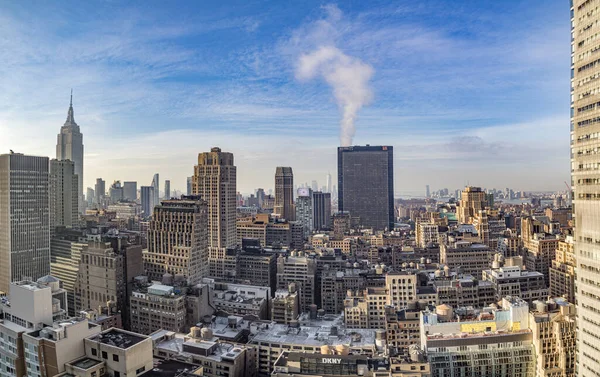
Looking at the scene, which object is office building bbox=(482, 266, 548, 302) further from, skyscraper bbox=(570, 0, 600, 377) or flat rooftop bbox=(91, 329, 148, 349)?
flat rooftop bbox=(91, 329, 148, 349)

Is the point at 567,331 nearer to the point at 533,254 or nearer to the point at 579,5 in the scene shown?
the point at 579,5

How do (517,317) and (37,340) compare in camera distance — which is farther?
(517,317)

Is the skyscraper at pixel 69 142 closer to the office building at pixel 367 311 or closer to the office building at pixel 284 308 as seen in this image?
the office building at pixel 284 308

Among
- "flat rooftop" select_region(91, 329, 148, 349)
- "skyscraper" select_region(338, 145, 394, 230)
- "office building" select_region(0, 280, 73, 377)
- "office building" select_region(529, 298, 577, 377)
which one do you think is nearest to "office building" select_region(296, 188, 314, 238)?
"skyscraper" select_region(338, 145, 394, 230)

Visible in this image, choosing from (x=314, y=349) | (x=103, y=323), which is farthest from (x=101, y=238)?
(x=314, y=349)

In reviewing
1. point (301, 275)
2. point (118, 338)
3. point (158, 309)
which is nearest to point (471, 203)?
point (301, 275)

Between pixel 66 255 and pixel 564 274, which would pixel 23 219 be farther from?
pixel 564 274
